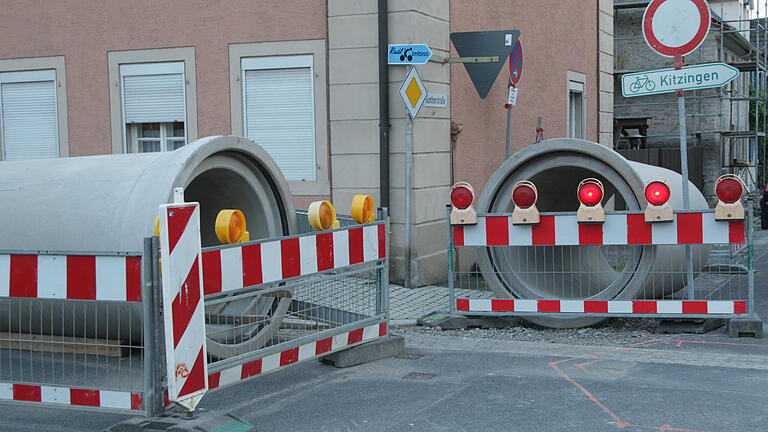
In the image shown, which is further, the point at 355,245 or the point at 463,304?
the point at 463,304

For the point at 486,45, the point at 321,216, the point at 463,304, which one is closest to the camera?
the point at 321,216

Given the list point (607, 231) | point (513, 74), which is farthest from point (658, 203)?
point (513, 74)

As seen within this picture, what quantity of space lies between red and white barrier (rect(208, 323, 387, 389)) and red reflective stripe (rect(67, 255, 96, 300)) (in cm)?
83

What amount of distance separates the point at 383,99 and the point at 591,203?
410 cm

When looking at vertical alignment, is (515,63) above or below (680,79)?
above

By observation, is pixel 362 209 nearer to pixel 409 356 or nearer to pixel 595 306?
pixel 409 356

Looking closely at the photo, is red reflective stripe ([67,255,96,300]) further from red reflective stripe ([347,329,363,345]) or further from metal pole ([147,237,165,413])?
red reflective stripe ([347,329,363,345])

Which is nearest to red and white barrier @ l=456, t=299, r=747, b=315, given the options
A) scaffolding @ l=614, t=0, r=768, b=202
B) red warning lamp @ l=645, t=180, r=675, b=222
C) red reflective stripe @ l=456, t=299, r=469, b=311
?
red reflective stripe @ l=456, t=299, r=469, b=311

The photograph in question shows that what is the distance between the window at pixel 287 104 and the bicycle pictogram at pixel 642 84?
4528 mm

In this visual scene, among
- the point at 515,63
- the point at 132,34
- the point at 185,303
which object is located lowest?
the point at 185,303

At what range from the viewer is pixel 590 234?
24.5 ft

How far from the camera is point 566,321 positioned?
25.9 feet

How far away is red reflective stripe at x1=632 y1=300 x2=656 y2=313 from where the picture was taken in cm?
746

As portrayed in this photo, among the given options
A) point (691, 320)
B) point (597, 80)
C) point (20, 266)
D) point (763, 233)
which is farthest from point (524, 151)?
point (763, 233)
